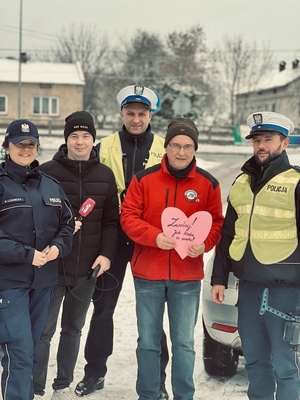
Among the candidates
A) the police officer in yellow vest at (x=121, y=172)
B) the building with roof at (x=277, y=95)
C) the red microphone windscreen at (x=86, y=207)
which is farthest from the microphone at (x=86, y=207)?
the building with roof at (x=277, y=95)

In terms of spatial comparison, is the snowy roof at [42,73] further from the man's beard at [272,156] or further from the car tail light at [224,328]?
the man's beard at [272,156]

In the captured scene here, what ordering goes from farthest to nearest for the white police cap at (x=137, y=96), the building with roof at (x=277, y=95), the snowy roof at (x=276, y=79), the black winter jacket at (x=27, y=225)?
the snowy roof at (x=276, y=79)
the building with roof at (x=277, y=95)
the white police cap at (x=137, y=96)
the black winter jacket at (x=27, y=225)

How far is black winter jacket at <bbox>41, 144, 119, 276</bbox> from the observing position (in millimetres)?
3600

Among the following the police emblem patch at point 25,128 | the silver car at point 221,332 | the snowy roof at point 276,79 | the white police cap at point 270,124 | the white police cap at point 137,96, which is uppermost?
the snowy roof at point 276,79

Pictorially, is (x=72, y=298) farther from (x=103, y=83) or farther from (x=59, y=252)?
(x=103, y=83)

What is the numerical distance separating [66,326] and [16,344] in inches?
26.2

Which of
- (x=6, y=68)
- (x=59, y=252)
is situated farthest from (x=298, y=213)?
(x=6, y=68)

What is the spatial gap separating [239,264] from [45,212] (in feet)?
3.97

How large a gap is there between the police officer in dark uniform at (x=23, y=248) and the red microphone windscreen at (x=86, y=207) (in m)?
0.25

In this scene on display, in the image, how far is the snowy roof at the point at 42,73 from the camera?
4531 cm

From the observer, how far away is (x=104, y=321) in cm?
396

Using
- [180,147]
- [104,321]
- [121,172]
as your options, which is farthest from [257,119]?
[104,321]

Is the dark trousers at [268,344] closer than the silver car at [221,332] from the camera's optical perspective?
Yes

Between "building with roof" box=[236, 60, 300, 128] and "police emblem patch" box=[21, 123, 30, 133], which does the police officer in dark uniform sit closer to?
"police emblem patch" box=[21, 123, 30, 133]
